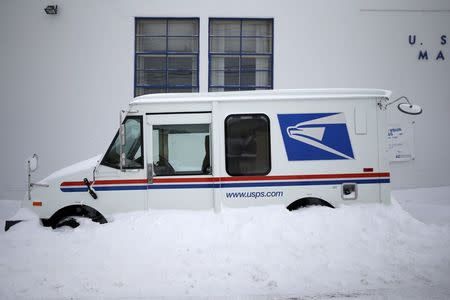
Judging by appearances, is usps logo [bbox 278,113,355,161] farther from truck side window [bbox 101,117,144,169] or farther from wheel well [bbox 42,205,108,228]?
wheel well [bbox 42,205,108,228]

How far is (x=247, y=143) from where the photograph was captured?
5.65 meters

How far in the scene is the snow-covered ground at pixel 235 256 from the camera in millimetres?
3961

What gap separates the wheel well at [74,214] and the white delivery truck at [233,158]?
0.02 m

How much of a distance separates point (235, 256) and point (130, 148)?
2.40 m

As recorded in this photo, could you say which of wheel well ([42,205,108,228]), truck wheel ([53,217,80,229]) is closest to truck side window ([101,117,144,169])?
wheel well ([42,205,108,228])

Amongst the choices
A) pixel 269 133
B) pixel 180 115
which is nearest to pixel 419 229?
pixel 269 133

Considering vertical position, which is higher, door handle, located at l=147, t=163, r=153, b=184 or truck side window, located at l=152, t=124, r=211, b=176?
truck side window, located at l=152, t=124, r=211, b=176

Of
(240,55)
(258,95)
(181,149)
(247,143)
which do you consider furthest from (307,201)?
(240,55)

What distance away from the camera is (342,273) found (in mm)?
4289

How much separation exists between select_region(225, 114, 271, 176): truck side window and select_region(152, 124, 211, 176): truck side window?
1.23 ft

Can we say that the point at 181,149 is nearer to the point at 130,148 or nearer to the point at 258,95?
the point at 130,148

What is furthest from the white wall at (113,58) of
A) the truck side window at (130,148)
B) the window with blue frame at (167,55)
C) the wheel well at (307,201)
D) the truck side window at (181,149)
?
the wheel well at (307,201)

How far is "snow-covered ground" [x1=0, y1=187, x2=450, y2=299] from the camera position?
3.96 metres

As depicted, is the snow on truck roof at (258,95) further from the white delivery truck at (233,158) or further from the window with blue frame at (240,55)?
the window with blue frame at (240,55)
